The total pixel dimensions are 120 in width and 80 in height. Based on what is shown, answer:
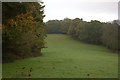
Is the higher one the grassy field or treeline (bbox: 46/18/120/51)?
treeline (bbox: 46/18/120/51)

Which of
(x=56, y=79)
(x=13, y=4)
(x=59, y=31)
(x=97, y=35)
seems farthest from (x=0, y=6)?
(x=59, y=31)

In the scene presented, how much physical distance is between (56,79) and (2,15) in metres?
6.45

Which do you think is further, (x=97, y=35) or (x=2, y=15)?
(x=97, y=35)

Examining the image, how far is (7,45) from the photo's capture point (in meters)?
13.1

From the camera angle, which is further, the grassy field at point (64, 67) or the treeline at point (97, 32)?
the treeline at point (97, 32)

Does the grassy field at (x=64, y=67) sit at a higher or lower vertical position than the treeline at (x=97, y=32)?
lower

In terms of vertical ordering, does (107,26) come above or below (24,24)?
above

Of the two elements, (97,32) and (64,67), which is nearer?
(64,67)

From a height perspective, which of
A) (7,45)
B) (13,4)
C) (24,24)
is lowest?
(7,45)

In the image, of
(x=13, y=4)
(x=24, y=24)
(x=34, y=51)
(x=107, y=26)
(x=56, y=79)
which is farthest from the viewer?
(x=107, y=26)

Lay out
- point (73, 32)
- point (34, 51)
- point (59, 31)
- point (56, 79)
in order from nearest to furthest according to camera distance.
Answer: point (56, 79)
point (34, 51)
point (73, 32)
point (59, 31)

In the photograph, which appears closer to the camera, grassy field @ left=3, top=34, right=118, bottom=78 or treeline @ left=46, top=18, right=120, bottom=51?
grassy field @ left=3, top=34, right=118, bottom=78

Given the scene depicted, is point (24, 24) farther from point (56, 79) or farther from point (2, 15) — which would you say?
point (56, 79)

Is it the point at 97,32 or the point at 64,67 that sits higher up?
the point at 97,32
